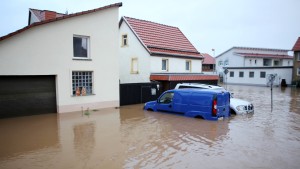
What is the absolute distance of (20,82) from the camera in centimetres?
1273

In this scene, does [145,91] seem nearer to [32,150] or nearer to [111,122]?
[111,122]

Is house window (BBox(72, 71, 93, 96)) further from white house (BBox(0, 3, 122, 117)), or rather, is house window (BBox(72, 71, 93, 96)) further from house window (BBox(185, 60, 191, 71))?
house window (BBox(185, 60, 191, 71))

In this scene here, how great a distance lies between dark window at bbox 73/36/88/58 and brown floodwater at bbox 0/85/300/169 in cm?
419

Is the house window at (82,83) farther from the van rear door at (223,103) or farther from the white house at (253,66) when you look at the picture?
the white house at (253,66)

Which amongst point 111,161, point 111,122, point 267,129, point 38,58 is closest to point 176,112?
point 111,122

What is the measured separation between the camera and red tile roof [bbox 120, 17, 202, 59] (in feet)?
71.6

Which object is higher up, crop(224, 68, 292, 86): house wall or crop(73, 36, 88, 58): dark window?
crop(73, 36, 88, 58): dark window

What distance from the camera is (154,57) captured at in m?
21.1

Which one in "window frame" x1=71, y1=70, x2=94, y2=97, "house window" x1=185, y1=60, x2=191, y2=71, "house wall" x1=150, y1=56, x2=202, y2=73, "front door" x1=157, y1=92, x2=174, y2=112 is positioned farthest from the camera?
"house window" x1=185, y1=60, x2=191, y2=71

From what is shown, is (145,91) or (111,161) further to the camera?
(145,91)

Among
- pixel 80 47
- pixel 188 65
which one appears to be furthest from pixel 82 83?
pixel 188 65

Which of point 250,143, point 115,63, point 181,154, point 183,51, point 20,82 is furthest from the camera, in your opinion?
point 183,51

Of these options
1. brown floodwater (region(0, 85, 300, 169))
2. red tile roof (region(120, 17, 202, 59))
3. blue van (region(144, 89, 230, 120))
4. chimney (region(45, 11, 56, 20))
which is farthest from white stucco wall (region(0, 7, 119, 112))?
red tile roof (region(120, 17, 202, 59))

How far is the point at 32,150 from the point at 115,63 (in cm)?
947
